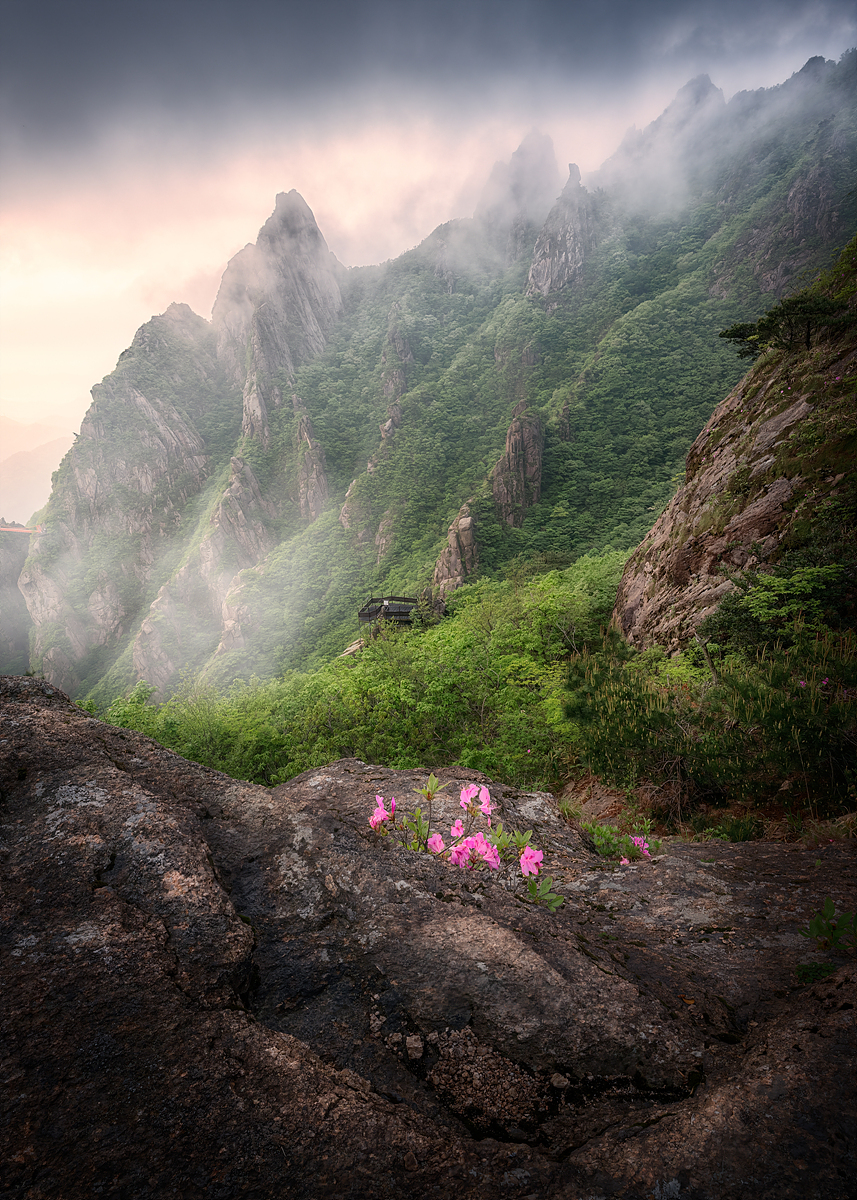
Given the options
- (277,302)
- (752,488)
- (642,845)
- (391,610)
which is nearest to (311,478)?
(277,302)

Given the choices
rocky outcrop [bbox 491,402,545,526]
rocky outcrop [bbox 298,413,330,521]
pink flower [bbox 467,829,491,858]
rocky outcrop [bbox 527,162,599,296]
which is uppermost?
rocky outcrop [bbox 527,162,599,296]

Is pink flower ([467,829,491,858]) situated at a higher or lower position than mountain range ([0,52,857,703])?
lower

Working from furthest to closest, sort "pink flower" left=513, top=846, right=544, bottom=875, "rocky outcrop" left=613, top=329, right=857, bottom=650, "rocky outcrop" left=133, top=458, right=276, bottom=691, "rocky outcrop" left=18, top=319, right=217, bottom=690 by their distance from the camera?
1. "rocky outcrop" left=18, top=319, right=217, bottom=690
2. "rocky outcrop" left=133, top=458, right=276, bottom=691
3. "rocky outcrop" left=613, top=329, right=857, bottom=650
4. "pink flower" left=513, top=846, right=544, bottom=875

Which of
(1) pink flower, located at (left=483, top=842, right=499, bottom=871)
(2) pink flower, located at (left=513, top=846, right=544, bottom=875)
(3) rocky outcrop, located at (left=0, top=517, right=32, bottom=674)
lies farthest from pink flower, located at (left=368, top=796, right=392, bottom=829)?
(3) rocky outcrop, located at (left=0, top=517, right=32, bottom=674)

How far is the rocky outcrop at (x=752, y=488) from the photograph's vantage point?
Result: 977 centimetres

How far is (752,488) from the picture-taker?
36.9 ft

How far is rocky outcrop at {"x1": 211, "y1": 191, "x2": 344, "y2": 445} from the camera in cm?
10775

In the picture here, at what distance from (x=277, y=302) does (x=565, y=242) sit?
69.2m

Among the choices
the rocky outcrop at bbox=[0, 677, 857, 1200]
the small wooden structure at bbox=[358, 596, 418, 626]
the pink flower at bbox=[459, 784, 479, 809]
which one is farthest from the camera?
the small wooden structure at bbox=[358, 596, 418, 626]

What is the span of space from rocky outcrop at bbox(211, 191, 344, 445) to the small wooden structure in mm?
A: 86550

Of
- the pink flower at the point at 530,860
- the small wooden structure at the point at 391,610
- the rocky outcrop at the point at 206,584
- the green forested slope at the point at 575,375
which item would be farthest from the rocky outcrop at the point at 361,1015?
the rocky outcrop at the point at 206,584

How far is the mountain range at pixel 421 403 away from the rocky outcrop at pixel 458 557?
28cm

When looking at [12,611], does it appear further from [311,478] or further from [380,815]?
[380,815]

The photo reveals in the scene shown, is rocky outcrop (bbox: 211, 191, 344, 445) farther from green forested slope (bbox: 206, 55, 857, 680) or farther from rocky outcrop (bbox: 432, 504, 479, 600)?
rocky outcrop (bbox: 432, 504, 479, 600)
